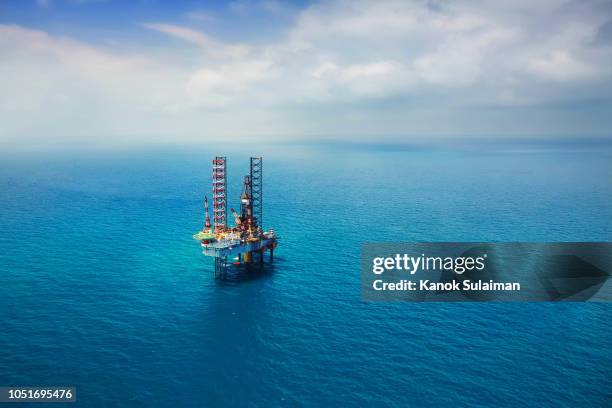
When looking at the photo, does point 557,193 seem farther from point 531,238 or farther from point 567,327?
point 567,327

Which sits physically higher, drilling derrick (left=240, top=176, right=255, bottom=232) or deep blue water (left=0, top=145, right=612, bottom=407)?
drilling derrick (left=240, top=176, right=255, bottom=232)

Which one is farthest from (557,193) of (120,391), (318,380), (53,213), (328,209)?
(53,213)

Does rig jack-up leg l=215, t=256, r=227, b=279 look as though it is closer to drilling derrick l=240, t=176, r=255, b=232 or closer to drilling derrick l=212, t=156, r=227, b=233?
drilling derrick l=212, t=156, r=227, b=233
